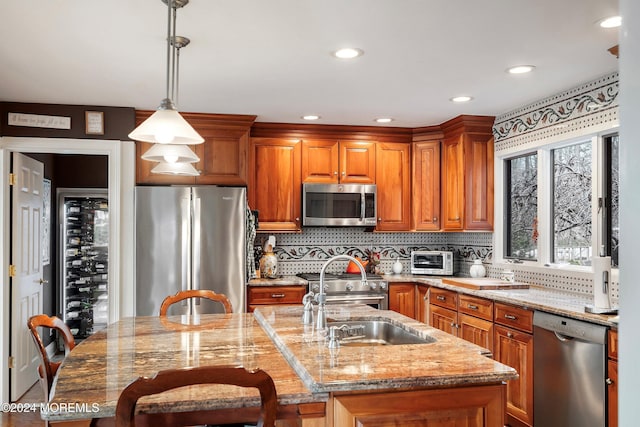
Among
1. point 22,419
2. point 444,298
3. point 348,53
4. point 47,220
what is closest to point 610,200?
point 444,298

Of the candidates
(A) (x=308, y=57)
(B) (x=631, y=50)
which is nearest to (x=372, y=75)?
(A) (x=308, y=57)

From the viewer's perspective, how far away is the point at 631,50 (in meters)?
0.44

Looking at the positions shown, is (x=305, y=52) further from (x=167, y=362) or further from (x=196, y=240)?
(x=196, y=240)

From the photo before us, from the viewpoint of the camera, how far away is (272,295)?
472 centimetres

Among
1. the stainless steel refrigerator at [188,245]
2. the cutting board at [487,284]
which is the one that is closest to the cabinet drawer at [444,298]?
the cutting board at [487,284]

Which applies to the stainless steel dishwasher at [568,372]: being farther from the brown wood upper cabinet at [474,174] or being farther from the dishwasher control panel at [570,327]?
the brown wood upper cabinet at [474,174]

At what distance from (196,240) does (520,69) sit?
2.79m

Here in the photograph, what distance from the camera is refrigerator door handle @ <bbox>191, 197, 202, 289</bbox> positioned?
4.44 meters

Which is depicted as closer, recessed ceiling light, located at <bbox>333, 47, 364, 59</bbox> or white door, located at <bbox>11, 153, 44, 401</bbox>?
recessed ceiling light, located at <bbox>333, 47, 364, 59</bbox>

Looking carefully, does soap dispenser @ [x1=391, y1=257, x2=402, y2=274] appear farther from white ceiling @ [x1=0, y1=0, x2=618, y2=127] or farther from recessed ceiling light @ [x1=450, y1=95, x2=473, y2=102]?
recessed ceiling light @ [x1=450, y1=95, x2=473, y2=102]

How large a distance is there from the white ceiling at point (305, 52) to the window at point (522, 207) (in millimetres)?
577

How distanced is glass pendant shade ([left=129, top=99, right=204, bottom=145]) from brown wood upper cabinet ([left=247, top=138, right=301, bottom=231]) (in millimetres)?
2858

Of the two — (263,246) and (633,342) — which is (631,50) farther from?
(263,246)

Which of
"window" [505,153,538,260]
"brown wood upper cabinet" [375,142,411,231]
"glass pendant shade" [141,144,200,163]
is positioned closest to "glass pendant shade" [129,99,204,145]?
"glass pendant shade" [141,144,200,163]
